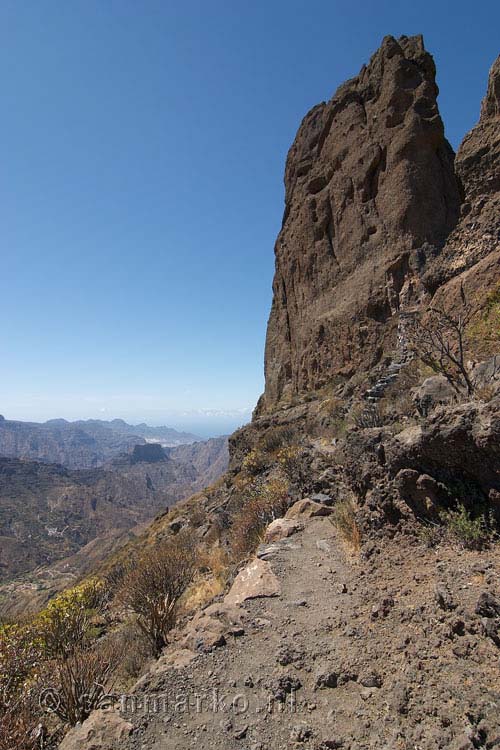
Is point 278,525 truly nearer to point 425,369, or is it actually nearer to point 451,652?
point 451,652

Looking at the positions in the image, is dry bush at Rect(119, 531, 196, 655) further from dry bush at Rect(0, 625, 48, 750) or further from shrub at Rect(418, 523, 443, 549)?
shrub at Rect(418, 523, 443, 549)

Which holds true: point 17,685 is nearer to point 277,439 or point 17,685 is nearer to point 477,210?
point 277,439

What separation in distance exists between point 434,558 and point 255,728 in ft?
7.44

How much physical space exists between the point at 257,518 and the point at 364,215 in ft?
60.1

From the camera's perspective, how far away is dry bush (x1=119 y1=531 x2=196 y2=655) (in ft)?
17.9

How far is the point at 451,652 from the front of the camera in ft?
9.21

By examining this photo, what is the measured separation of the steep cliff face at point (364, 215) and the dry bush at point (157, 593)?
46.6 feet

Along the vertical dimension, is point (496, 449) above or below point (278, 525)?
above

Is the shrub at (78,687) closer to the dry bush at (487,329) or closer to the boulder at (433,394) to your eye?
the boulder at (433,394)

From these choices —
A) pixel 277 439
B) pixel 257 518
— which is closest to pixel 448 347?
pixel 257 518

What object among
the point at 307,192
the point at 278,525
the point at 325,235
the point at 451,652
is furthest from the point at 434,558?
the point at 307,192

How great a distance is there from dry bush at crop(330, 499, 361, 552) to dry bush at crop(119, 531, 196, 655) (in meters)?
2.79

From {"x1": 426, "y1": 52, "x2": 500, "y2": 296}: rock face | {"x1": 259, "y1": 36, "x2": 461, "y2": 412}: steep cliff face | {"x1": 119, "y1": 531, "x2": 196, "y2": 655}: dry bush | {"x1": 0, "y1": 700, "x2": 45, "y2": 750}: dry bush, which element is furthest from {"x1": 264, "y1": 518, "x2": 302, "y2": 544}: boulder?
{"x1": 259, "y1": 36, "x2": 461, "y2": 412}: steep cliff face

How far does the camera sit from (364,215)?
20.8m
